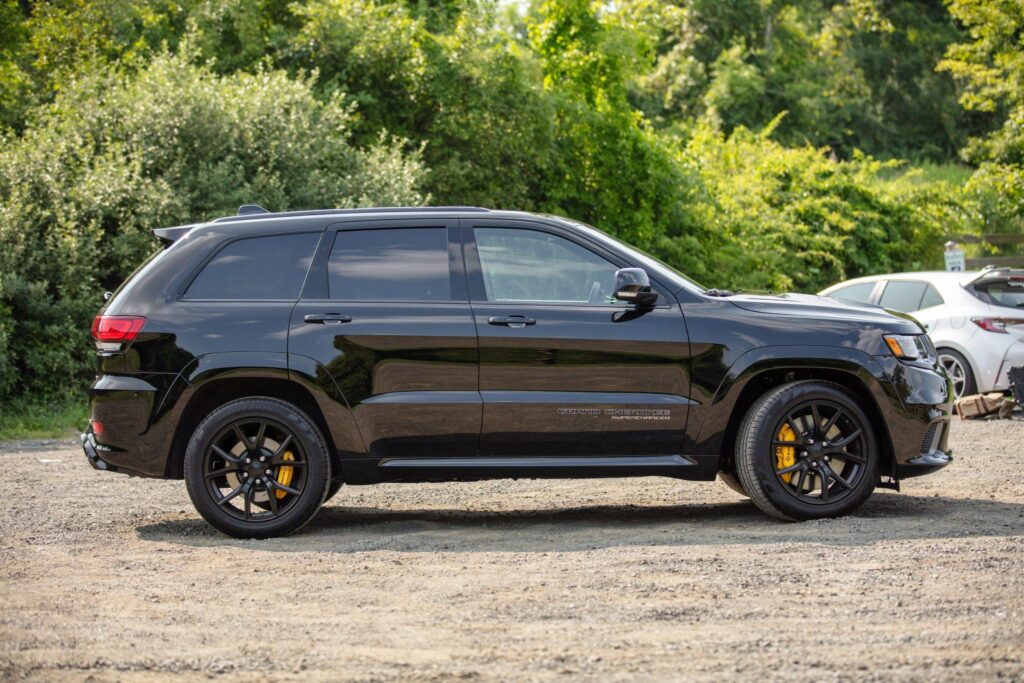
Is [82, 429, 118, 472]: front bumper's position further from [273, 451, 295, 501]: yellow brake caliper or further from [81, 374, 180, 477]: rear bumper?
[273, 451, 295, 501]: yellow brake caliper

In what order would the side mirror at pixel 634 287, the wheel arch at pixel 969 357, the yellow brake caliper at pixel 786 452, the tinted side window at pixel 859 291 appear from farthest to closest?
the tinted side window at pixel 859 291 < the wheel arch at pixel 969 357 < the yellow brake caliper at pixel 786 452 < the side mirror at pixel 634 287

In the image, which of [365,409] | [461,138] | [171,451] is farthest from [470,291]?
[461,138]

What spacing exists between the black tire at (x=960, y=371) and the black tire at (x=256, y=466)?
9128 mm

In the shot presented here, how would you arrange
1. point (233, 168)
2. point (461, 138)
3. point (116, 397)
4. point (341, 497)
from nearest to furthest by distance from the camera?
point (116, 397)
point (341, 497)
point (233, 168)
point (461, 138)

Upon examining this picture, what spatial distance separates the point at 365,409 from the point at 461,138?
14.2 metres

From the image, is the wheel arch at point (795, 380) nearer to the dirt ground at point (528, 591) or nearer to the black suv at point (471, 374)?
the black suv at point (471, 374)

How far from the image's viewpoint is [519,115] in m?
21.5

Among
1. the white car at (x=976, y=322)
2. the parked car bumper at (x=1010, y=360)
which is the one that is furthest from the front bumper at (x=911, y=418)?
the parked car bumper at (x=1010, y=360)

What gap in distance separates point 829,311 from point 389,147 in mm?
13526

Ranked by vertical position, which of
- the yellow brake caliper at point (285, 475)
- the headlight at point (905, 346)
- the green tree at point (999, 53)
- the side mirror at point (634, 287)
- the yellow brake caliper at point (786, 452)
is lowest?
the yellow brake caliper at point (285, 475)

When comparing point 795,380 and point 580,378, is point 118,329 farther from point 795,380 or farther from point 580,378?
point 795,380

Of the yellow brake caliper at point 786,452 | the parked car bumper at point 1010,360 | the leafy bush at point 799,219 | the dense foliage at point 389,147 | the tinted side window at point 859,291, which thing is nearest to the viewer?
the yellow brake caliper at point 786,452

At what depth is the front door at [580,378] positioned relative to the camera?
25.3 feet

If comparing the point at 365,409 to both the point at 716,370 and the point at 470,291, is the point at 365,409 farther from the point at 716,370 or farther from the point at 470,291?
the point at 716,370
